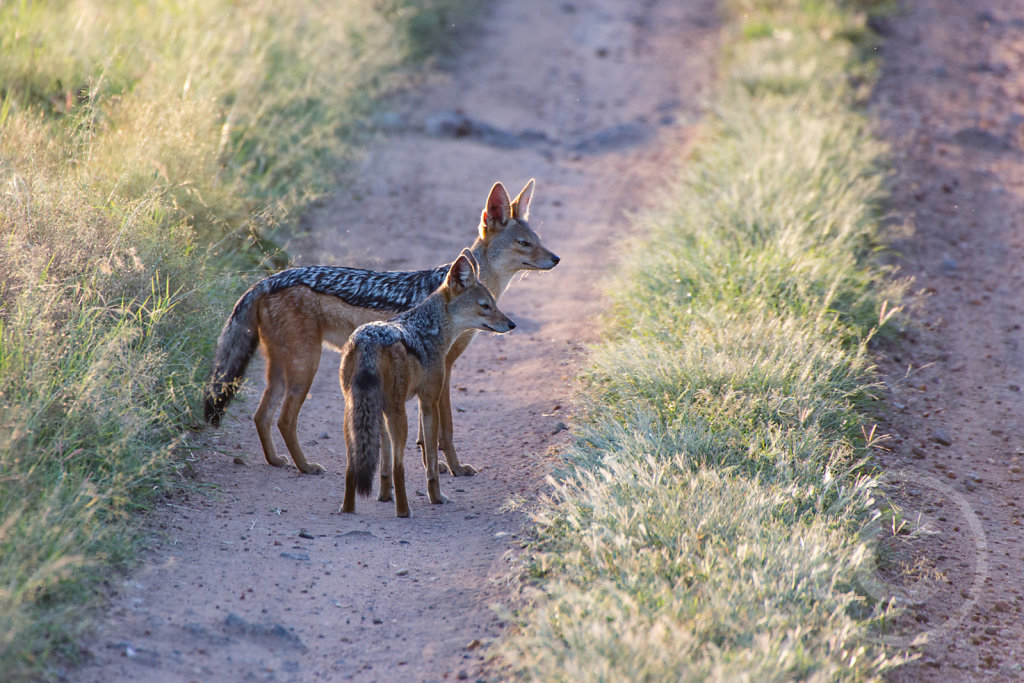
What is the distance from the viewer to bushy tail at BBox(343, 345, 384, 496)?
491 cm

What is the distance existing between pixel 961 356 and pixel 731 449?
3658mm

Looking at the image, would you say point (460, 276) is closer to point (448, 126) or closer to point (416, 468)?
point (416, 468)

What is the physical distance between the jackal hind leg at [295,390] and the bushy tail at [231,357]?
29 centimetres

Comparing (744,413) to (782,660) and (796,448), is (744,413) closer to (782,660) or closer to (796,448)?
(796,448)

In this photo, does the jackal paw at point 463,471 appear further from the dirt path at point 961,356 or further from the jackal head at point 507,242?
the dirt path at point 961,356

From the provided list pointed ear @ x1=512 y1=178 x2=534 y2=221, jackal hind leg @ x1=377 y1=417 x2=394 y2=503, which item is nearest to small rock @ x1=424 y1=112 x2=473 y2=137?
pointed ear @ x1=512 y1=178 x2=534 y2=221

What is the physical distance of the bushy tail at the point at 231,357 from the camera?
18.3 feet

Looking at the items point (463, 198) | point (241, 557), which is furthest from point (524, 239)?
point (463, 198)

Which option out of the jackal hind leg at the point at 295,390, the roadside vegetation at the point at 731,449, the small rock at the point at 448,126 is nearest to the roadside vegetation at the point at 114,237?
the jackal hind leg at the point at 295,390

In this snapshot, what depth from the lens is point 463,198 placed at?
11039 mm

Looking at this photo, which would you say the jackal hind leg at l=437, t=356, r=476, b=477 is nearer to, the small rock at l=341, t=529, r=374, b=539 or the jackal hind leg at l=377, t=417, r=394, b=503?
the jackal hind leg at l=377, t=417, r=394, b=503

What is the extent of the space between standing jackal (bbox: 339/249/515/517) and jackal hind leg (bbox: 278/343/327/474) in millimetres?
574

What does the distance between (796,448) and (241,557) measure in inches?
123

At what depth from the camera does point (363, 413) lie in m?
4.97
